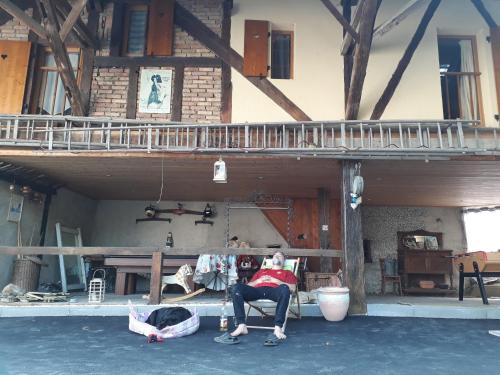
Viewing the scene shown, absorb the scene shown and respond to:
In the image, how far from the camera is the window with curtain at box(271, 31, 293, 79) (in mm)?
6742

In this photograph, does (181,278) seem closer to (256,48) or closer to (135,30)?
(256,48)

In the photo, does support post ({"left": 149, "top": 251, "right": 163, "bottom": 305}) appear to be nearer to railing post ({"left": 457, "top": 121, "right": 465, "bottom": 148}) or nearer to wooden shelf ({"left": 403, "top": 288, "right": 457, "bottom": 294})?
railing post ({"left": 457, "top": 121, "right": 465, "bottom": 148})

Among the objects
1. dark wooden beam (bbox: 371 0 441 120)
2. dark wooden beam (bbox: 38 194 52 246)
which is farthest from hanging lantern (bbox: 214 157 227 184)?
dark wooden beam (bbox: 38 194 52 246)

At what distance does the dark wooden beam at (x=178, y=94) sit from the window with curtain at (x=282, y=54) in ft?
4.90

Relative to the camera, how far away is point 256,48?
6.64 m

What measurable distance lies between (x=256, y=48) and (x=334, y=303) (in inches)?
162

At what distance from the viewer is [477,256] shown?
291 inches

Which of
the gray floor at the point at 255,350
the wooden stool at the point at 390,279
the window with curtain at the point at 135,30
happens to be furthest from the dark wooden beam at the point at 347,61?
the wooden stool at the point at 390,279

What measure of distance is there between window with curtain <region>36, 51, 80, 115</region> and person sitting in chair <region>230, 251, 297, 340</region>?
4.47 metres

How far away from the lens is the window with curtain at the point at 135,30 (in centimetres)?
688

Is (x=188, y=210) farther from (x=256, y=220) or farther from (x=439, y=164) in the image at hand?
(x=439, y=164)

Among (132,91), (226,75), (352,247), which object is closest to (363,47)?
(226,75)

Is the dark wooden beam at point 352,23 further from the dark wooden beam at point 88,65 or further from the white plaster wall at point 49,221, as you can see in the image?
the white plaster wall at point 49,221

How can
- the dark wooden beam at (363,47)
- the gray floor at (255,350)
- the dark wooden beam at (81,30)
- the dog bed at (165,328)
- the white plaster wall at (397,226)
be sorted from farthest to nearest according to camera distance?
the white plaster wall at (397,226) < the dark wooden beam at (81,30) < the dark wooden beam at (363,47) < the dog bed at (165,328) < the gray floor at (255,350)
